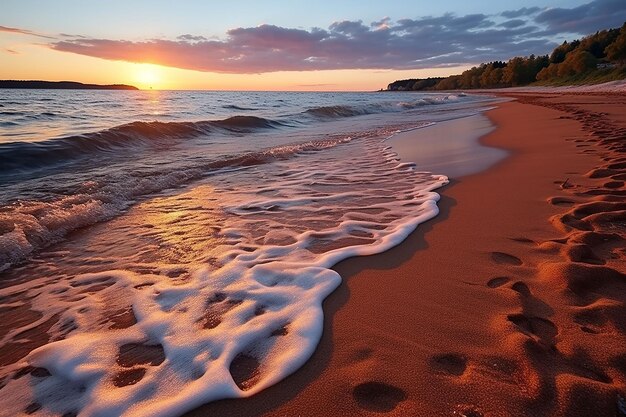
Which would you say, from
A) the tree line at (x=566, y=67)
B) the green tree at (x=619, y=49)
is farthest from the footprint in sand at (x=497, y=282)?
the green tree at (x=619, y=49)

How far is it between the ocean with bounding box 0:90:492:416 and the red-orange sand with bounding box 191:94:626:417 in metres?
0.18

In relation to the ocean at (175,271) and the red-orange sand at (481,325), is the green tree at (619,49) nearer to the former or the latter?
the ocean at (175,271)

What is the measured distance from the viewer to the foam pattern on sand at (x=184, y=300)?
1660 mm

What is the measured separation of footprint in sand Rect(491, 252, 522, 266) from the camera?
246 cm

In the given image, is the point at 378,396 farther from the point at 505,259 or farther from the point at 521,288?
the point at 505,259

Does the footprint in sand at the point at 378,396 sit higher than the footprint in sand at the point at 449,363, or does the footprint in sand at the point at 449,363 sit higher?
the footprint in sand at the point at 449,363

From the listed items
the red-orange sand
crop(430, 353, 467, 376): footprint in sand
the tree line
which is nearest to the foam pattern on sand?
the red-orange sand

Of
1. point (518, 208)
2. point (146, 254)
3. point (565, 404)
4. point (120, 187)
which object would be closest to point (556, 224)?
point (518, 208)

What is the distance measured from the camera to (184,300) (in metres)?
2.34

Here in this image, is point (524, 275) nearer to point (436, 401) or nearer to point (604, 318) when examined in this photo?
point (604, 318)

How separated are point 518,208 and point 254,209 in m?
2.82

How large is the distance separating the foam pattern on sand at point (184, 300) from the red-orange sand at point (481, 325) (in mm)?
173

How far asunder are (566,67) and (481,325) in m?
70.3

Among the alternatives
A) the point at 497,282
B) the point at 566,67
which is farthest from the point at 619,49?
the point at 497,282
